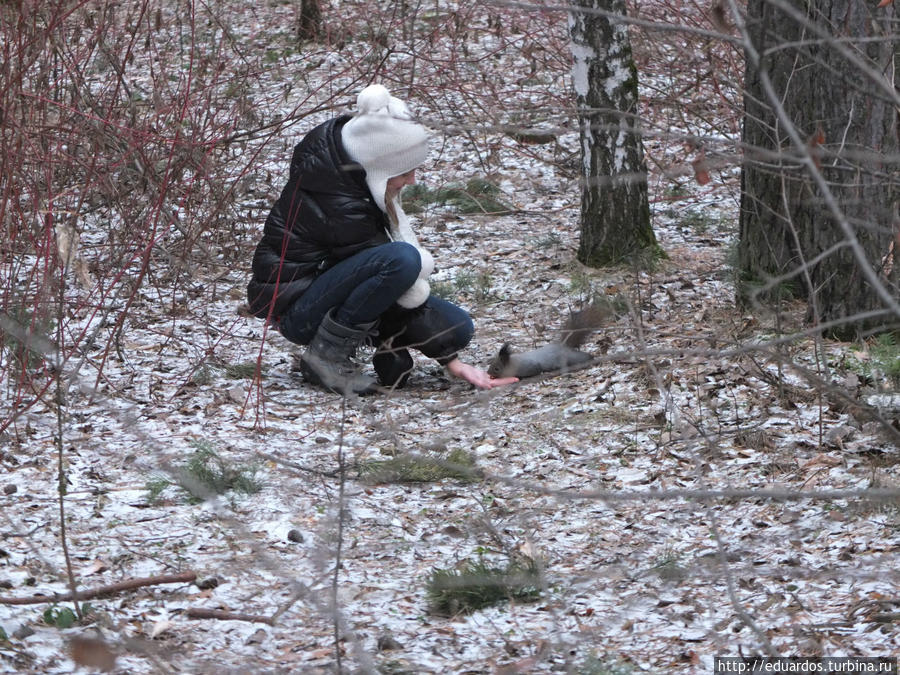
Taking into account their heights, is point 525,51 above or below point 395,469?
above

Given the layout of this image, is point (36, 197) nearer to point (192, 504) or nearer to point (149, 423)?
point (149, 423)

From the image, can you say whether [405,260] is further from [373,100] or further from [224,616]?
[224,616]

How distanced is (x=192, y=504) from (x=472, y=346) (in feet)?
6.54

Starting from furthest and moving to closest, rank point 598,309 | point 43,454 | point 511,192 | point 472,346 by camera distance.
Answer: point 511,192
point 472,346
point 598,309
point 43,454

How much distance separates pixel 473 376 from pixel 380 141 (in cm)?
105

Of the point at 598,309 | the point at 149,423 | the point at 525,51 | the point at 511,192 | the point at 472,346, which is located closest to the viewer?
the point at 149,423

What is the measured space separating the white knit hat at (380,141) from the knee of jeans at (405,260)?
8.6 inches

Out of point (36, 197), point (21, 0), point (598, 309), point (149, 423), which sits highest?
point (21, 0)

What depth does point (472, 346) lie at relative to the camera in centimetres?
507

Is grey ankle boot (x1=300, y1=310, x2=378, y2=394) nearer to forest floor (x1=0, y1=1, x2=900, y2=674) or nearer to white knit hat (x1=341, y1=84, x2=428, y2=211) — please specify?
forest floor (x1=0, y1=1, x2=900, y2=674)

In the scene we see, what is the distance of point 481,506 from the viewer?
3.41 m

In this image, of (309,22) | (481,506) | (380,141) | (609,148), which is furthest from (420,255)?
(309,22)

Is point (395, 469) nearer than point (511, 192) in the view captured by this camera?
Yes

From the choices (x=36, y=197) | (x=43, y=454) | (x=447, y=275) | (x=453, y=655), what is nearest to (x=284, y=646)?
(x=453, y=655)
